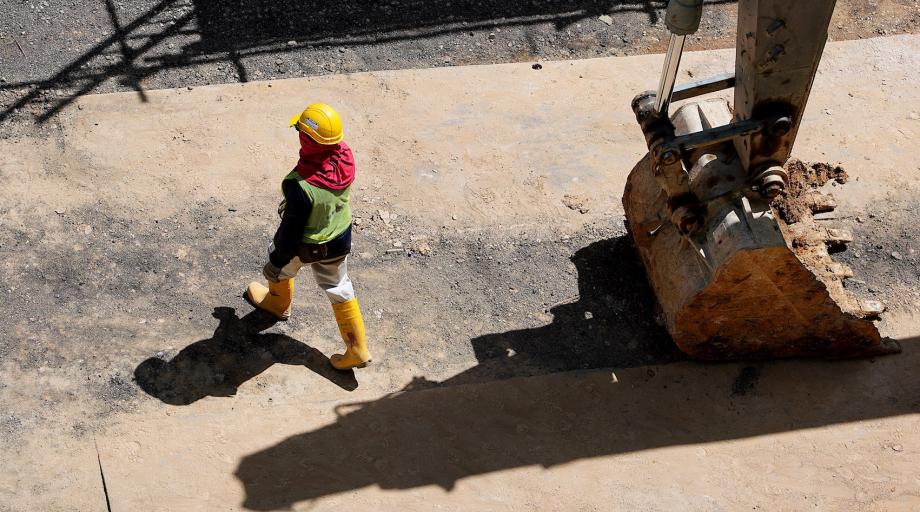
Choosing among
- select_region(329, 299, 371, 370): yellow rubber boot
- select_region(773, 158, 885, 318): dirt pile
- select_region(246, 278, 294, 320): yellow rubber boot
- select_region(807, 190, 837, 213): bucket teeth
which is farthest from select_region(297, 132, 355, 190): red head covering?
select_region(807, 190, 837, 213): bucket teeth

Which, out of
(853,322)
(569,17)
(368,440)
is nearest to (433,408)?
(368,440)

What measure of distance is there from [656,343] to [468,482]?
184 cm

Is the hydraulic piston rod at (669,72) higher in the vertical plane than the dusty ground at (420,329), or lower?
higher

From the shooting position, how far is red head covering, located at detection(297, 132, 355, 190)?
14.3 ft

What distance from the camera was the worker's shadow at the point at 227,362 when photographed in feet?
16.7

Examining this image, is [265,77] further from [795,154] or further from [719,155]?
[795,154]

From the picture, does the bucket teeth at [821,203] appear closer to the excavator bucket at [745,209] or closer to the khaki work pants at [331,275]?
the excavator bucket at [745,209]

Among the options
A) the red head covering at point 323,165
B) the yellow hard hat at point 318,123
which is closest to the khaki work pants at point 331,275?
the red head covering at point 323,165

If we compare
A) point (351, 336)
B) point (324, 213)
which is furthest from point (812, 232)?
point (324, 213)

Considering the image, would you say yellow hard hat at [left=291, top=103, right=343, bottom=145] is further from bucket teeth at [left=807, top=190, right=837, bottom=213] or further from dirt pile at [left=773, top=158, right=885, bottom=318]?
bucket teeth at [left=807, top=190, right=837, bottom=213]

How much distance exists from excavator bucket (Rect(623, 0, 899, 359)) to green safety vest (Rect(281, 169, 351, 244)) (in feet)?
6.22

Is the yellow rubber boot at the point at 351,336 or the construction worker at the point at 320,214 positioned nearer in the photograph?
the construction worker at the point at 320,214

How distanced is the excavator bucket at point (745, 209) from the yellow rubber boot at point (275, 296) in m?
2.58

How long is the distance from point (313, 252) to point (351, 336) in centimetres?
77
